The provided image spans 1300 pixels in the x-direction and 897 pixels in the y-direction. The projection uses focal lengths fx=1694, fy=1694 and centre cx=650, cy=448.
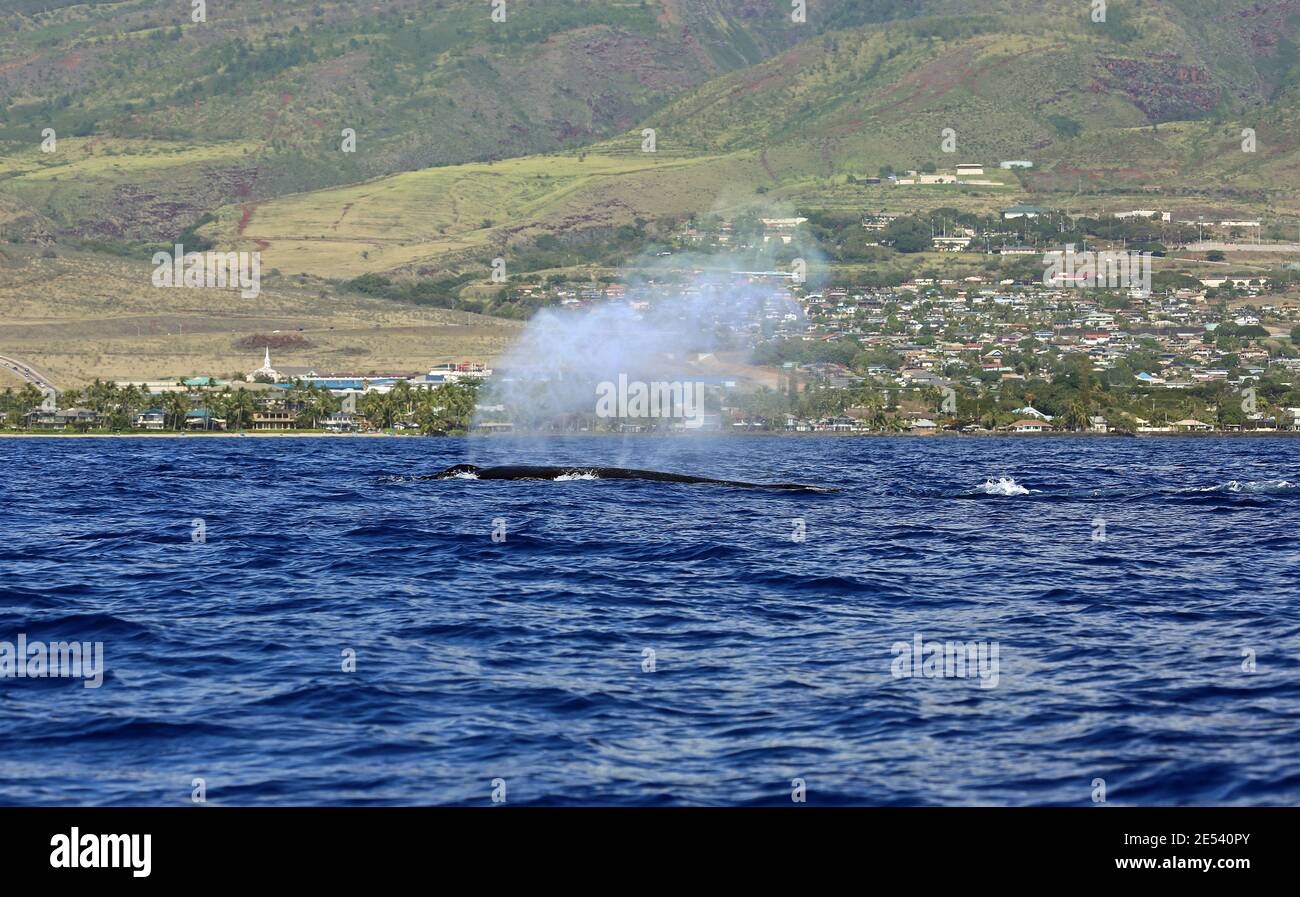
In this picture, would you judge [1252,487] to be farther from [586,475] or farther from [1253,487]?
[586,475]

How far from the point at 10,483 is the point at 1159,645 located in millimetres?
66155

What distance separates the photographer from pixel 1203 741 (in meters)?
22.0

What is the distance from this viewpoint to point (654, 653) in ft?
94.1

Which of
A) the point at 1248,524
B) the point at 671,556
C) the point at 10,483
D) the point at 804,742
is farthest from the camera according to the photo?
the point at 10,483

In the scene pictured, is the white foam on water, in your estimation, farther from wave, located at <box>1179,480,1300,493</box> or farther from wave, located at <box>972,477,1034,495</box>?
wave, located at <box>972,477,1034,495</box>

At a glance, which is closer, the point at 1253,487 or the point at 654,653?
the point at 654,653

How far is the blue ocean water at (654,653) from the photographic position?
20.5 metres

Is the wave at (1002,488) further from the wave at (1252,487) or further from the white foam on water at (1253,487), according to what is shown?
the white foam on water at (1253,487)

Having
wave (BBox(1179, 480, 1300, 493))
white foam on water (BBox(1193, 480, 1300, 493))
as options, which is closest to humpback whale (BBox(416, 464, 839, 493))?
wave (BBox(1179, 480, 1300, 493))

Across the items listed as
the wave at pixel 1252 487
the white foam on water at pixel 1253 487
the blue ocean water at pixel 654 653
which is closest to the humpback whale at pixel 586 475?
the blue ocean water at pixel 654 653

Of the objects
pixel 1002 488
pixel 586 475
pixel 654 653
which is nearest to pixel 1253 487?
pixel 1002 488

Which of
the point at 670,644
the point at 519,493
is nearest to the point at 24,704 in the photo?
the point at 670,644

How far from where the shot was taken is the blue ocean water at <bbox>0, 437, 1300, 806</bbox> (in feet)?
67.3

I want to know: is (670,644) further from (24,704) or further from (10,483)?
(10,483)
